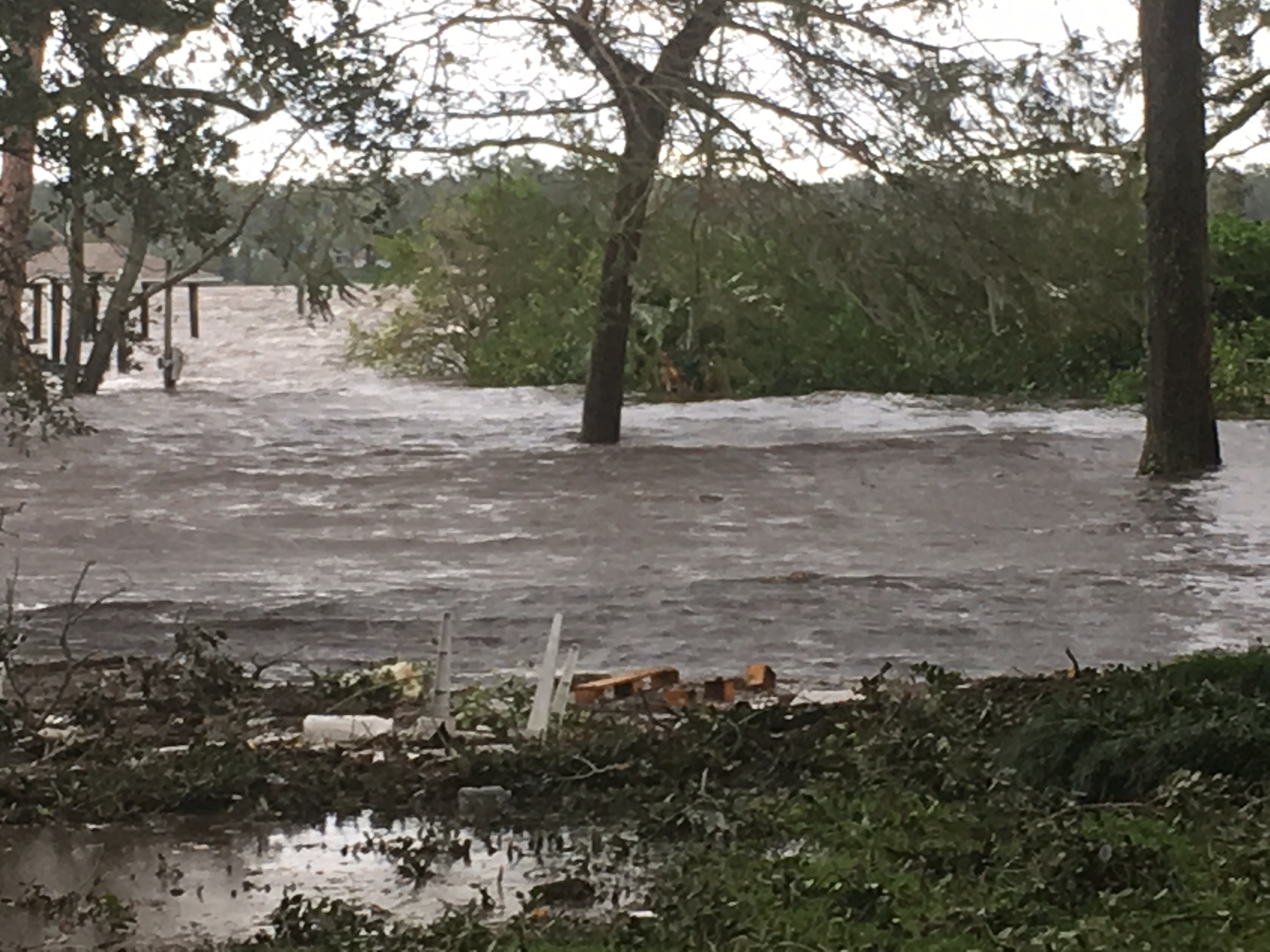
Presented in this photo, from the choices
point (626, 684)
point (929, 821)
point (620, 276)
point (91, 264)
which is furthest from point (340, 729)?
point (620, 276)

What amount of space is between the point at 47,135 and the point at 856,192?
10459 mm

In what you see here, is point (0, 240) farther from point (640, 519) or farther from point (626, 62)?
point (640, 519)

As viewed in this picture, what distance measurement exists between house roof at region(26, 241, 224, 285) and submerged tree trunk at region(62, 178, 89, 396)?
6cm

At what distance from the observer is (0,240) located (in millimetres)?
6637

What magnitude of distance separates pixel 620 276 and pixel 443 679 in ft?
39.2

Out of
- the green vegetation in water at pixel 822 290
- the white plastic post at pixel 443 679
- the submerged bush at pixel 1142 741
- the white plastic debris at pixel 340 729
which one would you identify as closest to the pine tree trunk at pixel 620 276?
the green vegetation in water at pixel 822 290

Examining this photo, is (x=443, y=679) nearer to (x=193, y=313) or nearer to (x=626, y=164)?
(x=626, y=164)

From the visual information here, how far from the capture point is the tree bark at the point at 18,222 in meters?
5.41

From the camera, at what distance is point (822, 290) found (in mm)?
20844

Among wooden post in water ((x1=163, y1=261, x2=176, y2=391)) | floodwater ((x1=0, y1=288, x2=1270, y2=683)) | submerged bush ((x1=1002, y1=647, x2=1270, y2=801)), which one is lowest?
floodwater ((x1=0, y1=288, x2=1270, y2=683))

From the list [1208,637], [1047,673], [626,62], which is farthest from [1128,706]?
[626,62]

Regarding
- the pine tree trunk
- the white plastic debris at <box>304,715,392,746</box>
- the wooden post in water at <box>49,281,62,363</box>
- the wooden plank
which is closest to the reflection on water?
the white plastic debris at <box>304,715,392,746</box>

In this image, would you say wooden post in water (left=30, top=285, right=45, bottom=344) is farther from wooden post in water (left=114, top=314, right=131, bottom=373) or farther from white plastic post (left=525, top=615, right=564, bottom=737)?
white plastic post (left=525, top=615, right=564, bottom=737)

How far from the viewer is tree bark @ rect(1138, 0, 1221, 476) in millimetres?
15180
